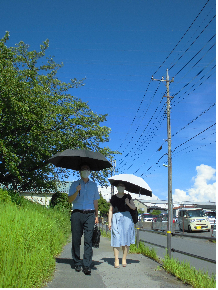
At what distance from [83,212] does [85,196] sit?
30 cm

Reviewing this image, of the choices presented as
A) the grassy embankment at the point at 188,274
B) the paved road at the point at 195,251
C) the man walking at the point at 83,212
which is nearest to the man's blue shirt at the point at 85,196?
the man walking at the point at 83,212

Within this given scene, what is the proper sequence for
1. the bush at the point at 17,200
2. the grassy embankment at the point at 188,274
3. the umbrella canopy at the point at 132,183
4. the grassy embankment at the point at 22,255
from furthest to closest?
the bush at the point at 17,200 < the umbrella canopy at the point at 132,183 < the grassy embankment at the point at 188,274 < the grassy embankment at the point at 22,255

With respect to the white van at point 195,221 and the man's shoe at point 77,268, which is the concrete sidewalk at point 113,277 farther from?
the white van at point 195,221

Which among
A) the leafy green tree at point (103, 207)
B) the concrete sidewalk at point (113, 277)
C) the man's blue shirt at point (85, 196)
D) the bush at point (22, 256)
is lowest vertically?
the leafy green tree at point (103, 207)

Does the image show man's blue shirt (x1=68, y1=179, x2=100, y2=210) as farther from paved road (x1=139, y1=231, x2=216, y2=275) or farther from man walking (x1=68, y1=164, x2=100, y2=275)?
paved road (x1=139, y1=231, x2=216, y2=275)

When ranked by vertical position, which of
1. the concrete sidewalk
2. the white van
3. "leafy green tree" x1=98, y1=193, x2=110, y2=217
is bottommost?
"leafy green tree" x1=98, y1=193, x2=110, y2=217

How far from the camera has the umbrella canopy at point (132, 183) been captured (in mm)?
6697

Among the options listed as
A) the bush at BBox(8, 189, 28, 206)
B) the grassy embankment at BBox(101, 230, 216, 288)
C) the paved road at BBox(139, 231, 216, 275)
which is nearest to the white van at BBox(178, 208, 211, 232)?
the paved road at BBox(139, 231, 216, 275)

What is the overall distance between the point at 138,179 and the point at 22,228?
2874mm

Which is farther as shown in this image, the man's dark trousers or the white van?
the white van

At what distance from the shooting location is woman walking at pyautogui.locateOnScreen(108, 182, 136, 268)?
6.35 metres

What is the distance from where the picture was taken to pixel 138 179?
7.03 meters

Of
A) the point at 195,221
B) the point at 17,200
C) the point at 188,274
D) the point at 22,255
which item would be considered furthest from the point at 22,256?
the point at 195,221

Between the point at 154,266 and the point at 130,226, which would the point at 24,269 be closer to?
the point at 130,226
